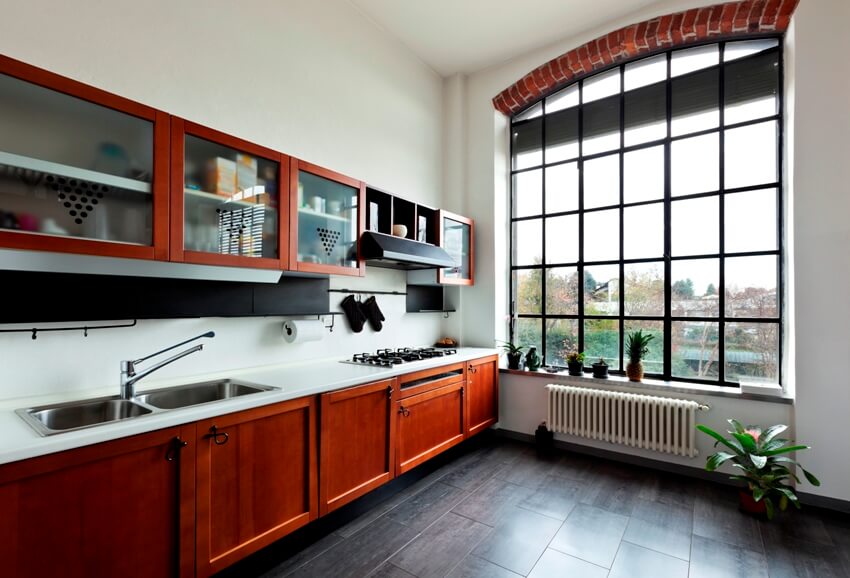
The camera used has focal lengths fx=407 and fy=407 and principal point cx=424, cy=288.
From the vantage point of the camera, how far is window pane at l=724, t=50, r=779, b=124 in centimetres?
301

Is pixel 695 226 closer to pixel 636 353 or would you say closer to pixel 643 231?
pixel 643 231

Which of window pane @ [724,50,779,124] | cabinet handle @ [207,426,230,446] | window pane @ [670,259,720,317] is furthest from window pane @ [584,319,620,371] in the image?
cabinet handle @ [207,426,230,446]

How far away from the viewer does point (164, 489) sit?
1.52 meters

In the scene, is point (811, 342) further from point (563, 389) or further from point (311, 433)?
point (311, 433)

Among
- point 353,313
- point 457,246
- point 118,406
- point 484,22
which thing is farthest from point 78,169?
point 484,22

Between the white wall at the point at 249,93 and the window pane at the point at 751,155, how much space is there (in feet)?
8.15

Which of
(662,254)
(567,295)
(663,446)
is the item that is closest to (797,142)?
(662,254)

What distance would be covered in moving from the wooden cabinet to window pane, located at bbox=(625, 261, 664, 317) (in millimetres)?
1267

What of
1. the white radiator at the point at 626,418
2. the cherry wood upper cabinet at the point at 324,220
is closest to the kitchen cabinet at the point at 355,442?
the cherry wood upper cabinet at the point at 324,220

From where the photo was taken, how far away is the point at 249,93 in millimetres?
2539

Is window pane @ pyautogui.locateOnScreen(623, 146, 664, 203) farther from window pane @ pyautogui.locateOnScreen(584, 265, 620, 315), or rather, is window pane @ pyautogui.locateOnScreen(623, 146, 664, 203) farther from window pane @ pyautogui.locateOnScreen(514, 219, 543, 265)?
window pane @ pyautogui.locateOnScreen(514, 219, 543, 265)

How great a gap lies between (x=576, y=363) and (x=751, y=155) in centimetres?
206

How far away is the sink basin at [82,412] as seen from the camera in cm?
162

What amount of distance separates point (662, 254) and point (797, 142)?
3.58ft
